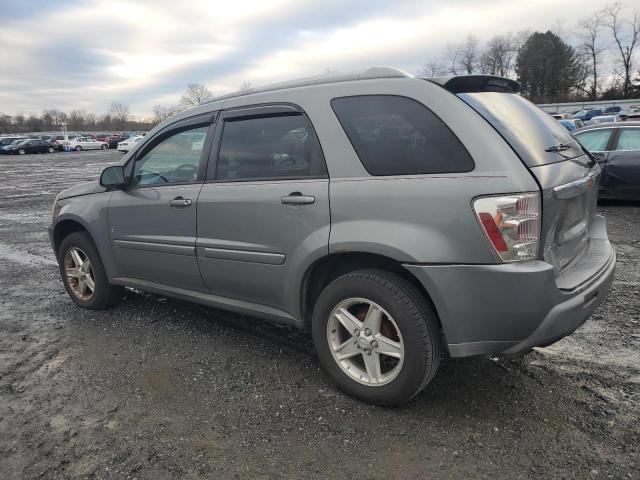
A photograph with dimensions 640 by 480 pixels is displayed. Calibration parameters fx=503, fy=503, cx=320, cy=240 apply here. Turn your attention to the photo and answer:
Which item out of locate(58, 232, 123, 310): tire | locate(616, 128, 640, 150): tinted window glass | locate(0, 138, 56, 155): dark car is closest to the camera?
locate(58, 232, 123, 310): tire

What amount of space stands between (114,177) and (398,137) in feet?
8.31

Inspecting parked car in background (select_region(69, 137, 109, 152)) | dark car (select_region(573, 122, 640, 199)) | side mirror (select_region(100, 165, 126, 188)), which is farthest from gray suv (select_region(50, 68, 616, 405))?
parked car in background (select_region(69, 137, 109, 152))

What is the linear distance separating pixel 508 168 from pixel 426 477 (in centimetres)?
149

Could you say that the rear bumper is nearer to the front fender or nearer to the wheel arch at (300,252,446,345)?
the wheel arch at (300,252,446,345)

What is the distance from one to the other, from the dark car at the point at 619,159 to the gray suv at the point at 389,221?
6.36 metres

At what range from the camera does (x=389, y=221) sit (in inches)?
104

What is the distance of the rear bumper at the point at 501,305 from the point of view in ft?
7.80

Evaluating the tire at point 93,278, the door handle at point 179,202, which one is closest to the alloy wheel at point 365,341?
the door handle at point 179,202

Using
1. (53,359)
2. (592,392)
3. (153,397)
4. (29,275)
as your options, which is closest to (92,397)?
(153,397)

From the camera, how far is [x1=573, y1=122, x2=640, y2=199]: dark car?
863 cm

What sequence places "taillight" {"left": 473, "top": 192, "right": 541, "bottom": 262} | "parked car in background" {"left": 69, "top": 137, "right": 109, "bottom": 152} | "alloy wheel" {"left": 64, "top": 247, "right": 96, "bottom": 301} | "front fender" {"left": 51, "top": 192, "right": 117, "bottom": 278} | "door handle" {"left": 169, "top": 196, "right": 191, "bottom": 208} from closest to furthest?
"taillight" {"left": 473, "top": 192, "right": 541, "bottom": 262}
"door handle" {"left": 169, "top": 196, "right": 191, "bottom": 208}
"front fender" {"left": 51, "top": 192, "right": 117, "bottom": 278}
"alloy wheel" {"left": 64, "top": 247, "right": 96, "bottom": 301}
"parked car in background" {"left": 69, "top": 137, "right": 109, "bottom": 152}

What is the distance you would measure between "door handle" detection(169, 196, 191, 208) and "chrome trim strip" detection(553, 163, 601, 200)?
239cm

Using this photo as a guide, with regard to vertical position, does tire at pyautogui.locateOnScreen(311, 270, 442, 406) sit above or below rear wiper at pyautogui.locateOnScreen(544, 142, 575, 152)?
below

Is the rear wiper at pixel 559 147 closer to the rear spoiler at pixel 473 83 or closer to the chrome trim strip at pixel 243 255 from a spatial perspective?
the rear spoiler at pixel 473 83
